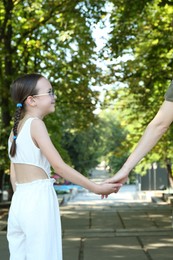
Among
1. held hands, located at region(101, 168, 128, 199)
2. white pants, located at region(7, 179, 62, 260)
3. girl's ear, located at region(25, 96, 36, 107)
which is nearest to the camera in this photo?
white pants, located at region(7, 179, 62, 260)

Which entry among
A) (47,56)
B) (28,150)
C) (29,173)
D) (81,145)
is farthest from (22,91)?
(81,145)

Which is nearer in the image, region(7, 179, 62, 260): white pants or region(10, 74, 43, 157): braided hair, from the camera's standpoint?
region(7, 179, 62, 260): white pants

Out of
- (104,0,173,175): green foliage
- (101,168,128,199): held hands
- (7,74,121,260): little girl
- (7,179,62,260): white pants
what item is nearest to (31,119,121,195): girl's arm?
(7,74,121,260): little girl

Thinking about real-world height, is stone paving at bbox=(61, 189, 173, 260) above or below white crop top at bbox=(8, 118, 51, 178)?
below

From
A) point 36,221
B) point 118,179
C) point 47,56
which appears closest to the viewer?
point 36,221

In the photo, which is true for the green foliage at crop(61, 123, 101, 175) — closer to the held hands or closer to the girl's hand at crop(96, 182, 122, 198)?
the held hands

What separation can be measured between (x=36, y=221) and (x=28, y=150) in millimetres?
459

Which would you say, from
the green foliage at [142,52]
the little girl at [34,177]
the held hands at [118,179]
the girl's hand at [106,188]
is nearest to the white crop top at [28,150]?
the little girl at [34,177]

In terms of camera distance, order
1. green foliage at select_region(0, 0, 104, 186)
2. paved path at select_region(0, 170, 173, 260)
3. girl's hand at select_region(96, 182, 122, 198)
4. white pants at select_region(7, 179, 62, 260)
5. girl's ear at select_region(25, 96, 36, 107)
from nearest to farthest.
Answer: white pants at select_region(7, 179, 62, 260) < girl's ear at select_region(25, 96, 36, 107) < girl's hand at select_region(96, 182, 122, 198) < paved path at select_region(0, 170, 173, 260) < green foliage at select_region(0, 0, 104, 186)

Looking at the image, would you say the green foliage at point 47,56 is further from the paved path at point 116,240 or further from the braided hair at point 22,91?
the braided hair at point 22,91

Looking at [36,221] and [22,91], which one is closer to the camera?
[36,221]

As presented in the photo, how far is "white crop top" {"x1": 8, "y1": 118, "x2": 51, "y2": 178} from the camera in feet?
12.7

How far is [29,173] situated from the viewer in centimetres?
389

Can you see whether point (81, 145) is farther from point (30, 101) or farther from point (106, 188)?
point (30, 101)
